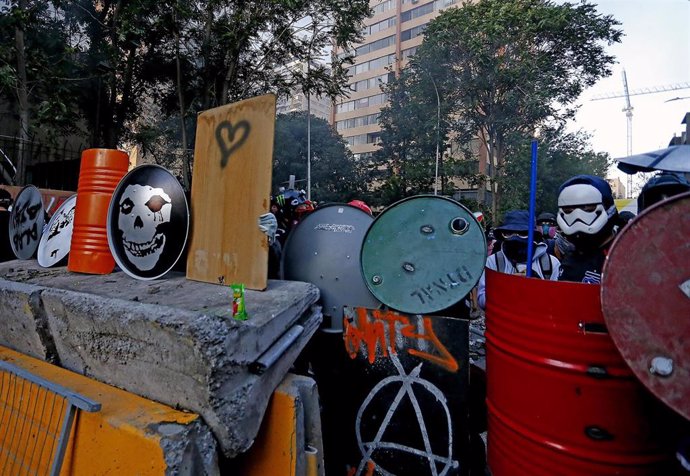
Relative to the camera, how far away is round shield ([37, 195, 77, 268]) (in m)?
3.33

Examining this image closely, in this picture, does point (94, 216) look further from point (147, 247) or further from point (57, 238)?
point (57, 238)

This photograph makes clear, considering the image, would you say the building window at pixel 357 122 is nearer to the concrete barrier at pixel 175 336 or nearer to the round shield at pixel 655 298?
the concrete barrier at pixel 175 336

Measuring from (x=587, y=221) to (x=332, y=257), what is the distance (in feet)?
5.36

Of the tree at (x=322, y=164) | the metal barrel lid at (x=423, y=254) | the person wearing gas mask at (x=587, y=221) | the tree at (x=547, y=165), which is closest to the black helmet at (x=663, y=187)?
the person wearing gas mask at (x=587, y=221)

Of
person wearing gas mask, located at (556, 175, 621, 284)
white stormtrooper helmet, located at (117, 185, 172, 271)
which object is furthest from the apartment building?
person wearing gas mask, located at (556, 175, 621, 284)

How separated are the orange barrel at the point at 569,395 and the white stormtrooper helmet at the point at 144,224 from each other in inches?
88.7

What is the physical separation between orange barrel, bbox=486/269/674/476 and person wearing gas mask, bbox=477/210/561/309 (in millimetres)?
1043

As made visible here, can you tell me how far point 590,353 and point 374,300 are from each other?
1408 millimetres

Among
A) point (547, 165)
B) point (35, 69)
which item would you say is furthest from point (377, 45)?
point (35, 69)

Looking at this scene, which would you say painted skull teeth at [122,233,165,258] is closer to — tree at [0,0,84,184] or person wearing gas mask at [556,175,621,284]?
person wearing gas mask at [556,175,621,284]

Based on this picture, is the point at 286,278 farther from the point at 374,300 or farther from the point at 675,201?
the point at 675,201

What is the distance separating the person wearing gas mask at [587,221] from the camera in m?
2.13

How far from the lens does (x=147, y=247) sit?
105 inches

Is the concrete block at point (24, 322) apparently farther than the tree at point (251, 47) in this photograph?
No
